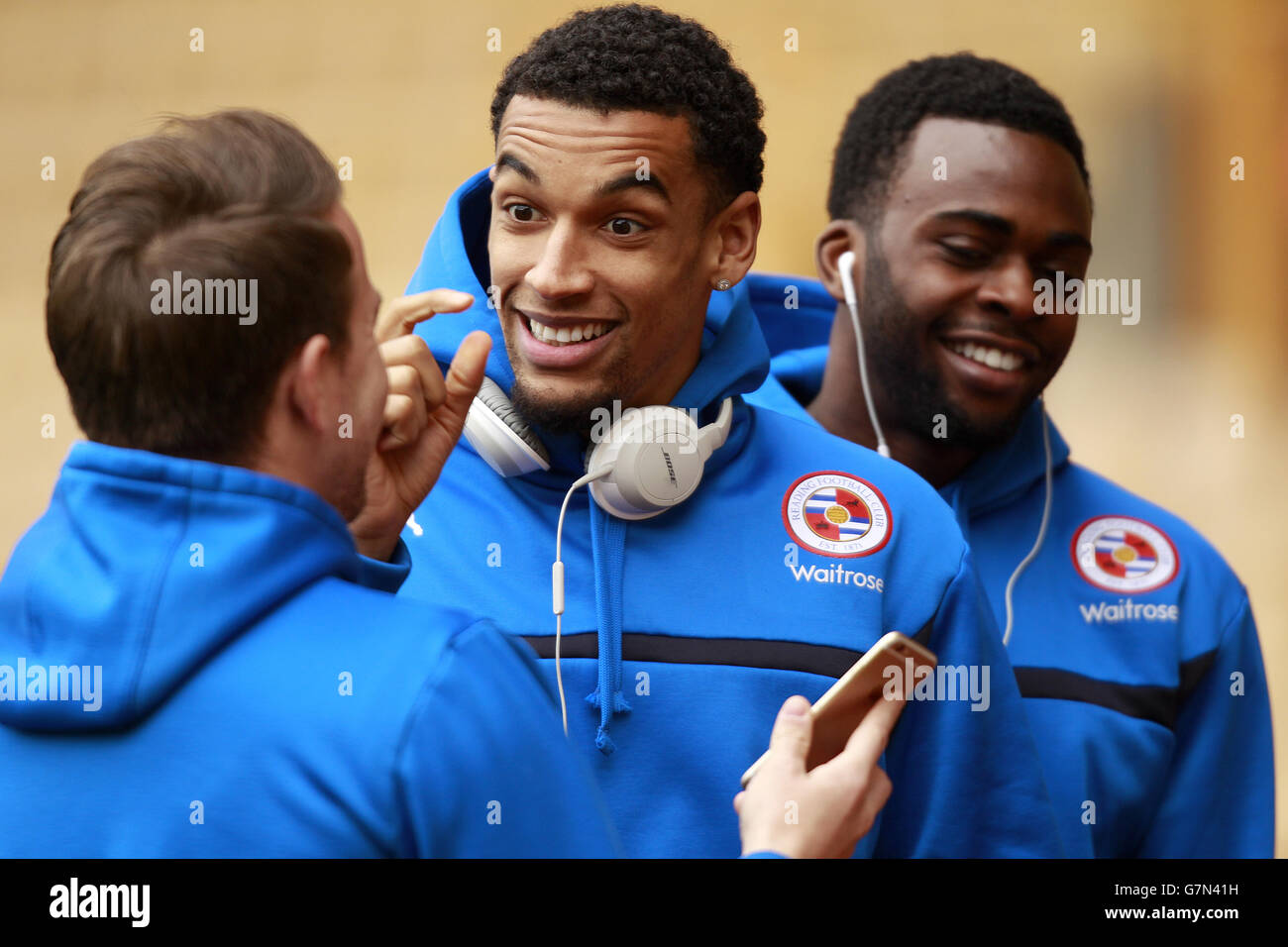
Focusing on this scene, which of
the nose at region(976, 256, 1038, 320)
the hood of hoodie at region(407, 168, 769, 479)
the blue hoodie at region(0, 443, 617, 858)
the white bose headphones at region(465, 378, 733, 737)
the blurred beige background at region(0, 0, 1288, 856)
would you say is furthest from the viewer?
the blurred beige background at region(0, 0, 1288, 856)

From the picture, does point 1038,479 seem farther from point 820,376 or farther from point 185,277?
point 185,277

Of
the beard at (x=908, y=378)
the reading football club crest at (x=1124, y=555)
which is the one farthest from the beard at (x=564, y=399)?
the reading football club crest at (x=1124, y=555)

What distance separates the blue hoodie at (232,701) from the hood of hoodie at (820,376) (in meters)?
1.25

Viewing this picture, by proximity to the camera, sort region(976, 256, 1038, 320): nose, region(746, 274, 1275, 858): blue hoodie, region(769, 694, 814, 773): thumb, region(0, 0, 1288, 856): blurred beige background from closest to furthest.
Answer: region(769, 694, 814, 773): thumb
region(746, 274, 1275, 858): blue hoodie
region(976, 256, 1038, 320): nose
region(0, 0, 1288, 856): blurred beige background

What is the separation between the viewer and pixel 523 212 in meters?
1.94

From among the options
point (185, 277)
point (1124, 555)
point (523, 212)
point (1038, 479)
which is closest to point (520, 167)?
point (523, 212)

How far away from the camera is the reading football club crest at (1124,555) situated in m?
2.45

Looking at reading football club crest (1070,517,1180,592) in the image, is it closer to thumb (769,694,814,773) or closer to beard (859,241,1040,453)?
beard (859,241,1040,453)

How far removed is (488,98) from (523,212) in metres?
4.71

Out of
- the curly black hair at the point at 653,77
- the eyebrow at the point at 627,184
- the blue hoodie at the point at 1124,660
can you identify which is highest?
the curly black hair at the point at 653,77

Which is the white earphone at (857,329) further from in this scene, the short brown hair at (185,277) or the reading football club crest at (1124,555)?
the short brown hair at (185,277)

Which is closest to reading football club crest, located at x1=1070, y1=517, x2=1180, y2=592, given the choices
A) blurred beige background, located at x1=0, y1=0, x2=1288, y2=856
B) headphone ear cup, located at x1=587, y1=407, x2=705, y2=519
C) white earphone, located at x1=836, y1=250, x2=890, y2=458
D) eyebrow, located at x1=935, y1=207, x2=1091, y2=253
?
white earphone, located at x1=836, y1=250, x2=890, y2=458

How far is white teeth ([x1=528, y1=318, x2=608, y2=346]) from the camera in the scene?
1926mm

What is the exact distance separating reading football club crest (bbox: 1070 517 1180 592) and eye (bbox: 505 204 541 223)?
45.6 inches
